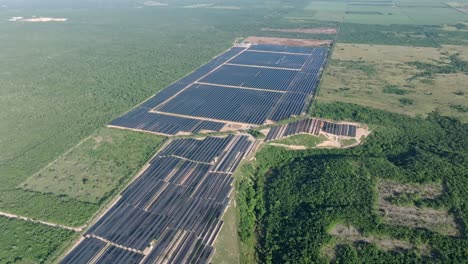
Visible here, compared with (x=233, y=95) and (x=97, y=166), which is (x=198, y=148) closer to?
(x=97, y=166)

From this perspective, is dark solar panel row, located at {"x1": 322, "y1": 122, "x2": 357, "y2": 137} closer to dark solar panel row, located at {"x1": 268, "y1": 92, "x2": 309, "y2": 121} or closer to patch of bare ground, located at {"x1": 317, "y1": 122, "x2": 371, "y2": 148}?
patch of bare ground, located at {"x1": 317, "y1": 122, "x2": 371, "y2": 148}

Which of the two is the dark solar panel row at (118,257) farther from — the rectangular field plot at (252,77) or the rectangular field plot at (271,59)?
the rectangular field plot at (271,59)

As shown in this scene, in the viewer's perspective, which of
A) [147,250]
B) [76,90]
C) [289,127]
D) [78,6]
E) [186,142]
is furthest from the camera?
[78,6]

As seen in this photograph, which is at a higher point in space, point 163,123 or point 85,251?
point 163,123

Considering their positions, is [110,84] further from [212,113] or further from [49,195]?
[49,195]

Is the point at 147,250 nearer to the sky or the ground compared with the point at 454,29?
nearer to the ground

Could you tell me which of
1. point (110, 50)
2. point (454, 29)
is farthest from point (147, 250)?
point (454, 29)

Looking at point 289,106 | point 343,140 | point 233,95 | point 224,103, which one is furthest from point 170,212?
point 233,95
